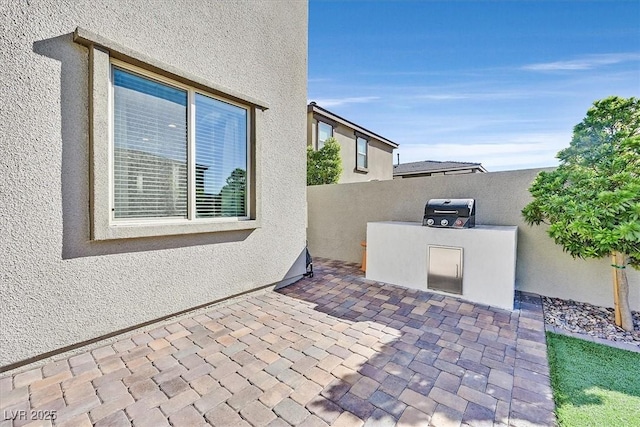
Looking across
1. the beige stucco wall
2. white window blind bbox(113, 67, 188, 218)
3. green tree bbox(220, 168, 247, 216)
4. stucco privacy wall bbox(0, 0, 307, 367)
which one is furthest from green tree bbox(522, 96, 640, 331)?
the beige stucco wall

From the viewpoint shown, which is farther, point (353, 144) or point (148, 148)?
point (353, 144)

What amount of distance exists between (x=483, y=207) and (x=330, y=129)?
10459mm

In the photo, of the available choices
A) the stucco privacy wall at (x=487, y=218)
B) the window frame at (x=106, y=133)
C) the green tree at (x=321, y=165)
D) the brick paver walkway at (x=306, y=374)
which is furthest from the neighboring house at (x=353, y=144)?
the brick paver walkway at (x=306, y=374)

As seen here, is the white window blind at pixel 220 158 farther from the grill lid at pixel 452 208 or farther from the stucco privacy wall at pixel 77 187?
the grill lid at pixel 452 208

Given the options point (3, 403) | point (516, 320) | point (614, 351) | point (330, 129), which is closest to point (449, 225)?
point (516, 320)

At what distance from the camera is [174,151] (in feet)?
14.6

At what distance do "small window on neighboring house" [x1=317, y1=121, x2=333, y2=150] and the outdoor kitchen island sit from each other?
28.6ft

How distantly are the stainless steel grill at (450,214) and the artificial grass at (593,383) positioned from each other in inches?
98.9

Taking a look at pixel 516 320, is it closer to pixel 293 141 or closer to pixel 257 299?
pixel 257 299

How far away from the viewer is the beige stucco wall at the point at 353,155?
14.1 metres

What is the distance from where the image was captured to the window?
391cm

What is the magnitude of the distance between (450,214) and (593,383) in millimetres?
3533

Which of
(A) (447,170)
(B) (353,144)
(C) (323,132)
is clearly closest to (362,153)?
(B) (353,144)

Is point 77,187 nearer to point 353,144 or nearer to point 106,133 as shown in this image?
point 106,133
